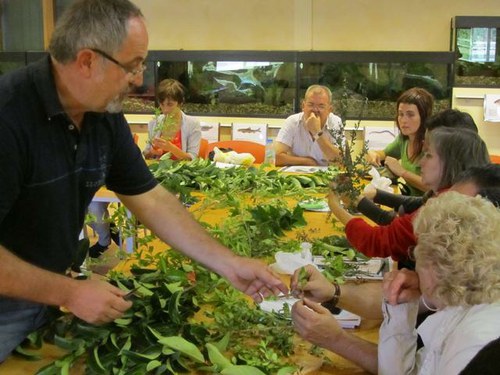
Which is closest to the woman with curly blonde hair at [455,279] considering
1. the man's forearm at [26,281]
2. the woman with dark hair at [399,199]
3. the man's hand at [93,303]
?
the man's hand at [93,303]

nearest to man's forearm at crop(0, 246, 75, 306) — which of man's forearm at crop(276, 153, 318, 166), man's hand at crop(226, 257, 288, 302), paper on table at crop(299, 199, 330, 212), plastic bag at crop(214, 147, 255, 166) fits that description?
man's hand at crop(226, 257, 288, 302)

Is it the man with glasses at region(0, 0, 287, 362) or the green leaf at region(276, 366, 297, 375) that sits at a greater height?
the man with glasses at region(0, 0, 287, 362)

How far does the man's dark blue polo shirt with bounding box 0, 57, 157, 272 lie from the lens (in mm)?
1602

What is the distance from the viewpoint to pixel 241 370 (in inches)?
58.2

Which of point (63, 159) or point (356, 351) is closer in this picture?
point (356, 351)

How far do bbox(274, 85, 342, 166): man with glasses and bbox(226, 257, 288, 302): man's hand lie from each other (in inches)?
111

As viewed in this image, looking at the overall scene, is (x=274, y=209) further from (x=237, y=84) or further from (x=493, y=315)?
(x=237, y=84)

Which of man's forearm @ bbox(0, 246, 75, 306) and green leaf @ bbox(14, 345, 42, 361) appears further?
green leaf @ bbox(14, 345, 42, 361)

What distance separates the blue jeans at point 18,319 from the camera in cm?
170

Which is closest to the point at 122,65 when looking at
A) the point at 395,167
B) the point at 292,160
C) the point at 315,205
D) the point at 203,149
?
the point at 315,205

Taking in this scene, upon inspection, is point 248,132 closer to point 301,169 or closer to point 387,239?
point 301,169

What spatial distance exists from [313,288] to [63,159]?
80cm

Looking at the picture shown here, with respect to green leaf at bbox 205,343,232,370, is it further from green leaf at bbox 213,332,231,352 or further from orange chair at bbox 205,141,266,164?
orange chair at bbox 205,141,266,164

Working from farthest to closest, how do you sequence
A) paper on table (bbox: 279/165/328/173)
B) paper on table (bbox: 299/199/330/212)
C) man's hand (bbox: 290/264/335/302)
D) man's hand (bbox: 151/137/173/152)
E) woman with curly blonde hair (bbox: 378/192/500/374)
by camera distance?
1. man's hand (bbox: 151/137/173/152)
2. paper on table (bbox: 279/165/328/173)
3. paper on table (bbox: 299/199/330/212)
4. man's hand (bbox: 290/264/335/302)
5. woman with curly blonde hair (bbox: 378/192/500/374)
